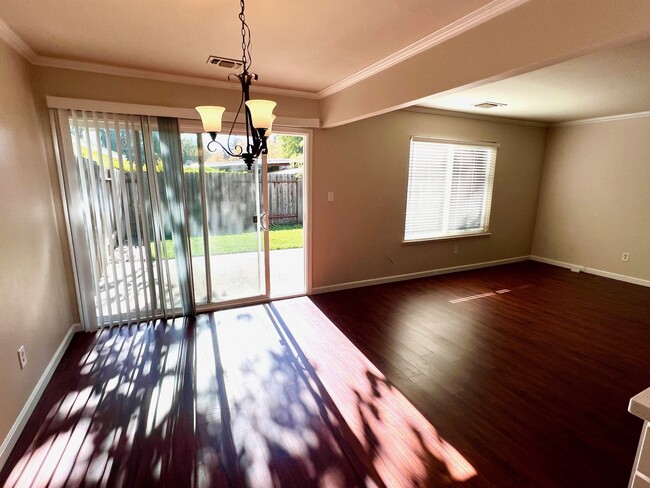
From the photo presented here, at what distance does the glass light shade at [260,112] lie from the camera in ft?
5.33

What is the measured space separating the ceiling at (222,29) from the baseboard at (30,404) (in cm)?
245

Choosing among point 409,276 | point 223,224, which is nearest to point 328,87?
point 223,224

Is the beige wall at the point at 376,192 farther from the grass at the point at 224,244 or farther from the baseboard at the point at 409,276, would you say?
the grass at the point at 224,244

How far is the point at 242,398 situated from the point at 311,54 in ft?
8.83

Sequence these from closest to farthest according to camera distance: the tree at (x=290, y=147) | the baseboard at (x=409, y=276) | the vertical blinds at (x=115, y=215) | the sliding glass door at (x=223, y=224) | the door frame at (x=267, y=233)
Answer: the vertical blinds at (x=115, y=215) → the sliding glass door at (x=223, y=224) → the door frame at (x=267, y=233) → the baseboard at (x=409, y=276) → the tree at (x=290, y=147)

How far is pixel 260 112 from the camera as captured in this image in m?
1.65

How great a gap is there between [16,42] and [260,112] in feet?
7.26

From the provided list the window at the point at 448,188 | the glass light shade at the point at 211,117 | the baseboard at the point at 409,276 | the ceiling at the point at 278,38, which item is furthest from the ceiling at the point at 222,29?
the baseboard at the point at 409,276

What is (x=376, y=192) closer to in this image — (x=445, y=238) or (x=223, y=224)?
(x=445, y=238)

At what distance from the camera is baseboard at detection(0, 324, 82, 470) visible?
5.97ft

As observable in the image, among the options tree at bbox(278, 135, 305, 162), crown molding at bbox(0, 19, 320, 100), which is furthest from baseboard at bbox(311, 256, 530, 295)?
tree at bbox(278, 135, 305, 162)

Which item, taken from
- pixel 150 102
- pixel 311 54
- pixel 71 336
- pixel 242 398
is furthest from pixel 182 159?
pixel 242 398

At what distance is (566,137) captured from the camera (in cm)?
570

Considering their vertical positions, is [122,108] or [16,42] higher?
[16,42]
